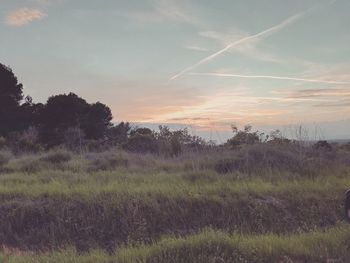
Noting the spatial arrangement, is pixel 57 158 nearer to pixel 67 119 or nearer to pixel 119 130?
pixel 67 119

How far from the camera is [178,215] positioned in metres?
10.5

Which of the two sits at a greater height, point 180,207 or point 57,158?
point 57,158

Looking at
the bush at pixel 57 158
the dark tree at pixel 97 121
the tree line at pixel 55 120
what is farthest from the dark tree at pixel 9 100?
the bush at pixel 57 158

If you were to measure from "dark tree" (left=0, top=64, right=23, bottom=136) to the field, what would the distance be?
846 inches

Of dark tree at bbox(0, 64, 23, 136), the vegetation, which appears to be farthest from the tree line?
the vegetation

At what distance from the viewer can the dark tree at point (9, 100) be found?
3459cm

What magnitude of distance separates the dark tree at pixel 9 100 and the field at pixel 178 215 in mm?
21479

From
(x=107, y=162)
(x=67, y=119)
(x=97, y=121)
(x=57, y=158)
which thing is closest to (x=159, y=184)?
(x=107, y=162)

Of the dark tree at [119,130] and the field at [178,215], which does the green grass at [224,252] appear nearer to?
the field at [178,215]

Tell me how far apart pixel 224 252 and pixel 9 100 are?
30.8m

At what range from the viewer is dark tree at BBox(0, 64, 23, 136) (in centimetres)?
3459

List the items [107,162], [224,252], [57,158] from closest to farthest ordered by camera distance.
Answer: [224,252] → [107,162] → [57,158]

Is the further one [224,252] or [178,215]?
[178,215]

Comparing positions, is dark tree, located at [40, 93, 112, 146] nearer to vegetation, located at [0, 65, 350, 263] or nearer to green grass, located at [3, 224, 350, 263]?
vegetation, located at [0, 65, 350, 263]
